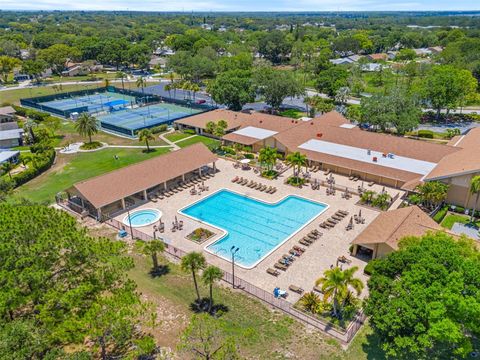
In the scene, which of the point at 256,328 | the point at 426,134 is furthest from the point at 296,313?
the point at 426,134

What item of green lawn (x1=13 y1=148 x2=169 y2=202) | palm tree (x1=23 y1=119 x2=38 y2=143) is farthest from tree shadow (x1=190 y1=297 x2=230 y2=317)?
palm tree (x1=23 y1=119 x2=38 y2=143)

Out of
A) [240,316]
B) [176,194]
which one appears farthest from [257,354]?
[176,194]

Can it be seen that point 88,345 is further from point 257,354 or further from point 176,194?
point 176,194

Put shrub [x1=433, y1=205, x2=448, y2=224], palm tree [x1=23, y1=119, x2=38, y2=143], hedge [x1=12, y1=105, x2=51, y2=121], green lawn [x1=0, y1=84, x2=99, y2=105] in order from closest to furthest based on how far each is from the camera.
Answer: shrub [x1=433, y1=205, x2=448, y2=224]
palm tree [x1=23, y1=119, x2=38, y2=143]
hedge [x1=12, y1=105, x2=51, y2=121]
green lawn [x1=0, y1=84, x2=99, y2=105]

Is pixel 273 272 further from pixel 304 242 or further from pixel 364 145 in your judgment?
pixel 364 145

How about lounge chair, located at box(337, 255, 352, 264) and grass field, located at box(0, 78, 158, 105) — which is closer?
lounge chair, located at box(337, 255, 352, 264)

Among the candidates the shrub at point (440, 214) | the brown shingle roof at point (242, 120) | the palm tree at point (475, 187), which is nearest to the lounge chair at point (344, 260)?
the shrub at point (440, 214)

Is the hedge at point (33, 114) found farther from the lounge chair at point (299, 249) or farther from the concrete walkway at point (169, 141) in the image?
the lounge chair at point (299, 249)

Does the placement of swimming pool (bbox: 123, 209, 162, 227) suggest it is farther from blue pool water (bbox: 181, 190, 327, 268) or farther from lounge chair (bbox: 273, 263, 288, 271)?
lounge chair (bbox: 273, 263, 288, 271)
